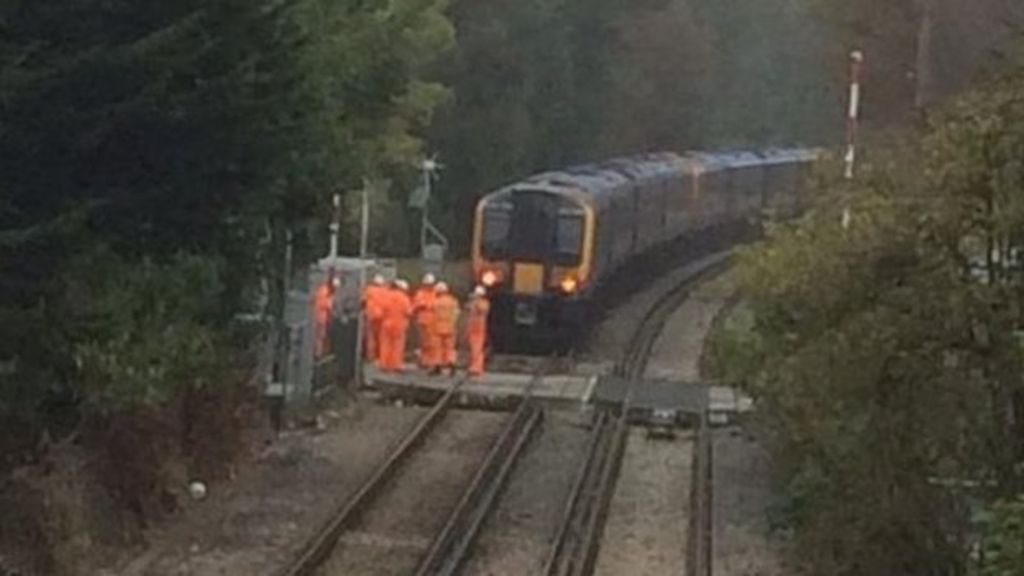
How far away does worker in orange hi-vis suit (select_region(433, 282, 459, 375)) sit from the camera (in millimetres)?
31641

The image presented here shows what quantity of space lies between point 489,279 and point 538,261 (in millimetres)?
844

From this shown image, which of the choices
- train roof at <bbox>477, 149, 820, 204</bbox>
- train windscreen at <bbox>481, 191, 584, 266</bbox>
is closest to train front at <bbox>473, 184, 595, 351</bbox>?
train windscreen at <bbox>481, 191, 584, 266</bbox>

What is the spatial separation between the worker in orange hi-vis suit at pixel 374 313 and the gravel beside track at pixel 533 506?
Answer: 409cm

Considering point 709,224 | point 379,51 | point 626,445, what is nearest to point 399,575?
point 626,445

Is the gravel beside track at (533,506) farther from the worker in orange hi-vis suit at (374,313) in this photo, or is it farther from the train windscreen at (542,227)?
the train windscreen at (542,227)

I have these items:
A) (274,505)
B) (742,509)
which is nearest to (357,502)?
(274,505)

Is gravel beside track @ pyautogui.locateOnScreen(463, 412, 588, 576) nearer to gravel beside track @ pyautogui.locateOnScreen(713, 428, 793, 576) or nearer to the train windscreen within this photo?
gravel beside track @ pyautogui.locateOnScreen(713, 428, 793, 576)

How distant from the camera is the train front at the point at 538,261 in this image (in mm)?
37469

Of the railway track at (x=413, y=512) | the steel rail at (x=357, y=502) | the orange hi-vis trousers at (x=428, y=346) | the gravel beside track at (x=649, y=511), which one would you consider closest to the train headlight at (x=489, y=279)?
the orange hi-vis trousers at (x=428, y=346)

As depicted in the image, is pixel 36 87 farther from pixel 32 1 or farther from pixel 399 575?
pixel 399 575

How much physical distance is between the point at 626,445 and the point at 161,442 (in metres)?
7.84

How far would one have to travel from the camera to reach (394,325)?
3225cm

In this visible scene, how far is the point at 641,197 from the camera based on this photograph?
144 feet

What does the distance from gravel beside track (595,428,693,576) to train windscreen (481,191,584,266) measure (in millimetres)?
9598
